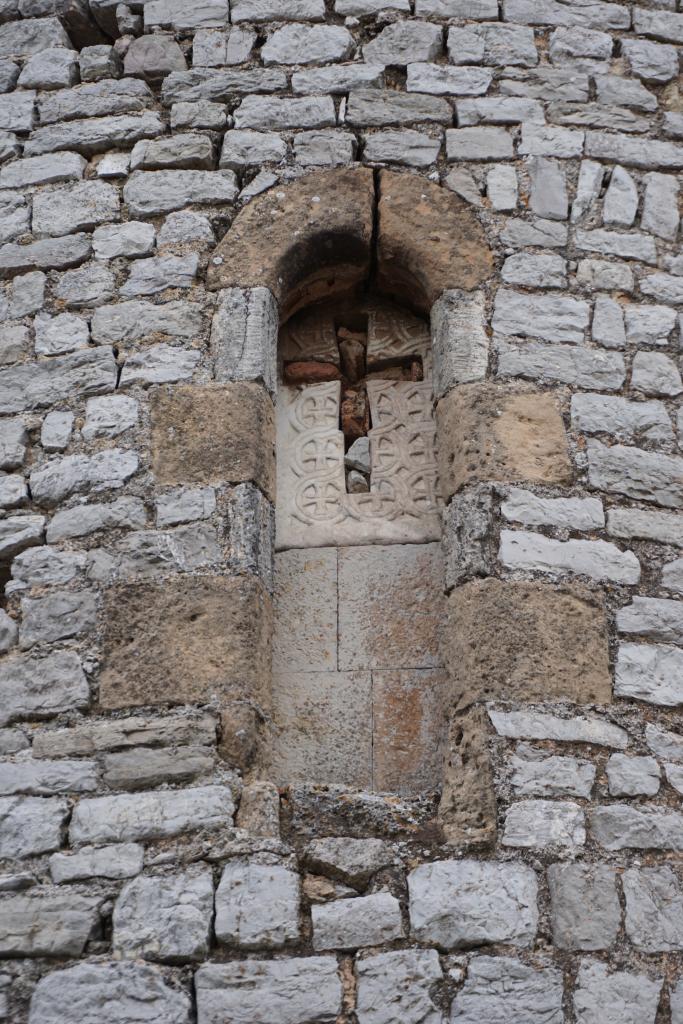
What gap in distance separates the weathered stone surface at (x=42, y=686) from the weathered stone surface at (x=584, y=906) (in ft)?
4.61

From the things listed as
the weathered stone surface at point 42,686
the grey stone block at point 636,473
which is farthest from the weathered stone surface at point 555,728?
the weathered stone surface at point 42,686

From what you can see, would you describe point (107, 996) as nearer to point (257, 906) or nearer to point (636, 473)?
point (257, 906)

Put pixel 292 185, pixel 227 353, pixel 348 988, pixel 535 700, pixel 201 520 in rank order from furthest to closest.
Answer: pixel 292 185, pixel 227 353, pixel 201 520, pixel 535 700, pixel 348 988

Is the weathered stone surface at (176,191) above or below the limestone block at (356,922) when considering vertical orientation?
above

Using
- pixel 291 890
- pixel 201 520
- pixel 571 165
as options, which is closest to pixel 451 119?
pixel 571 165

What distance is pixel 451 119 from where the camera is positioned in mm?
4742

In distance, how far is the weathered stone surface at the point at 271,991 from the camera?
3.20 metres

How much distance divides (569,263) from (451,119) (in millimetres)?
744

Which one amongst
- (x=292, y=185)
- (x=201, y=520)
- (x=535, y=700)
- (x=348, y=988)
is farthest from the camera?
(x=292, y=185)

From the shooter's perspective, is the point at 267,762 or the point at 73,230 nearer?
the point at 267,762

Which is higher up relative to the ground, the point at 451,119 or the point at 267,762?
the point at 451,119

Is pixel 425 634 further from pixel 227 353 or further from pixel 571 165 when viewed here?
pixel 571 165

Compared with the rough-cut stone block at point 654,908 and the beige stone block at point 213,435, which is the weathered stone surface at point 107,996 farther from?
the beige stone block at point 213,435

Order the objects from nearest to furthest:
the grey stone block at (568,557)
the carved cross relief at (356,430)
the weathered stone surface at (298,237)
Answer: the grey stone block at (568,557) < the carved cross relief at (356,430) < the weathered stone surface at (298,237)
